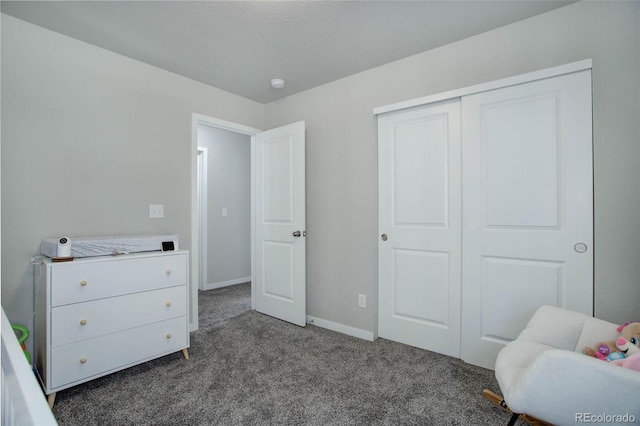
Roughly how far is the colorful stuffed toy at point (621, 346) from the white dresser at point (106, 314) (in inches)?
93.4

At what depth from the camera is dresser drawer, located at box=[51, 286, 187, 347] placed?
1.74 m

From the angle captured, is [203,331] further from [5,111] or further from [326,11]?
[326,11]

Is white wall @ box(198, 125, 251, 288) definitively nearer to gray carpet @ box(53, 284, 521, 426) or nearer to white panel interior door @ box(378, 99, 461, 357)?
gray carpet @ box(53, 284, 521, 426)

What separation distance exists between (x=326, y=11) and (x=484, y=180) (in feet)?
4.96

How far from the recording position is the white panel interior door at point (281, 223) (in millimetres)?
2928

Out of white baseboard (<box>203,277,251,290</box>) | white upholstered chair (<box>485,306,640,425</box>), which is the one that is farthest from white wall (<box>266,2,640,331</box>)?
white baseboard (<box>203,277,251,290</box>)

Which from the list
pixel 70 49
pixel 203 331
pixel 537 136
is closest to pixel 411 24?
pixel 537 136

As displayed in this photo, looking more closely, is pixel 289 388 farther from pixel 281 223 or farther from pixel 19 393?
pixel 281 223

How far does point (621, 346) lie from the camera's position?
124cm

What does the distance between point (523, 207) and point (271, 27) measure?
2032 mm

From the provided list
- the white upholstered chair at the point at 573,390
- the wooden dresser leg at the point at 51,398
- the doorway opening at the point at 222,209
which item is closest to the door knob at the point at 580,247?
the white upholstered chair at the point at 573,390

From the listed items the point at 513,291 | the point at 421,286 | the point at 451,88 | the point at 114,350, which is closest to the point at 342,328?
the point at 421,286

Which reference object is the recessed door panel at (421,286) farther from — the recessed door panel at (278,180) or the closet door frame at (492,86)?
the recessed door panel at (278,180)

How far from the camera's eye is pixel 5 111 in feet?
6.29
